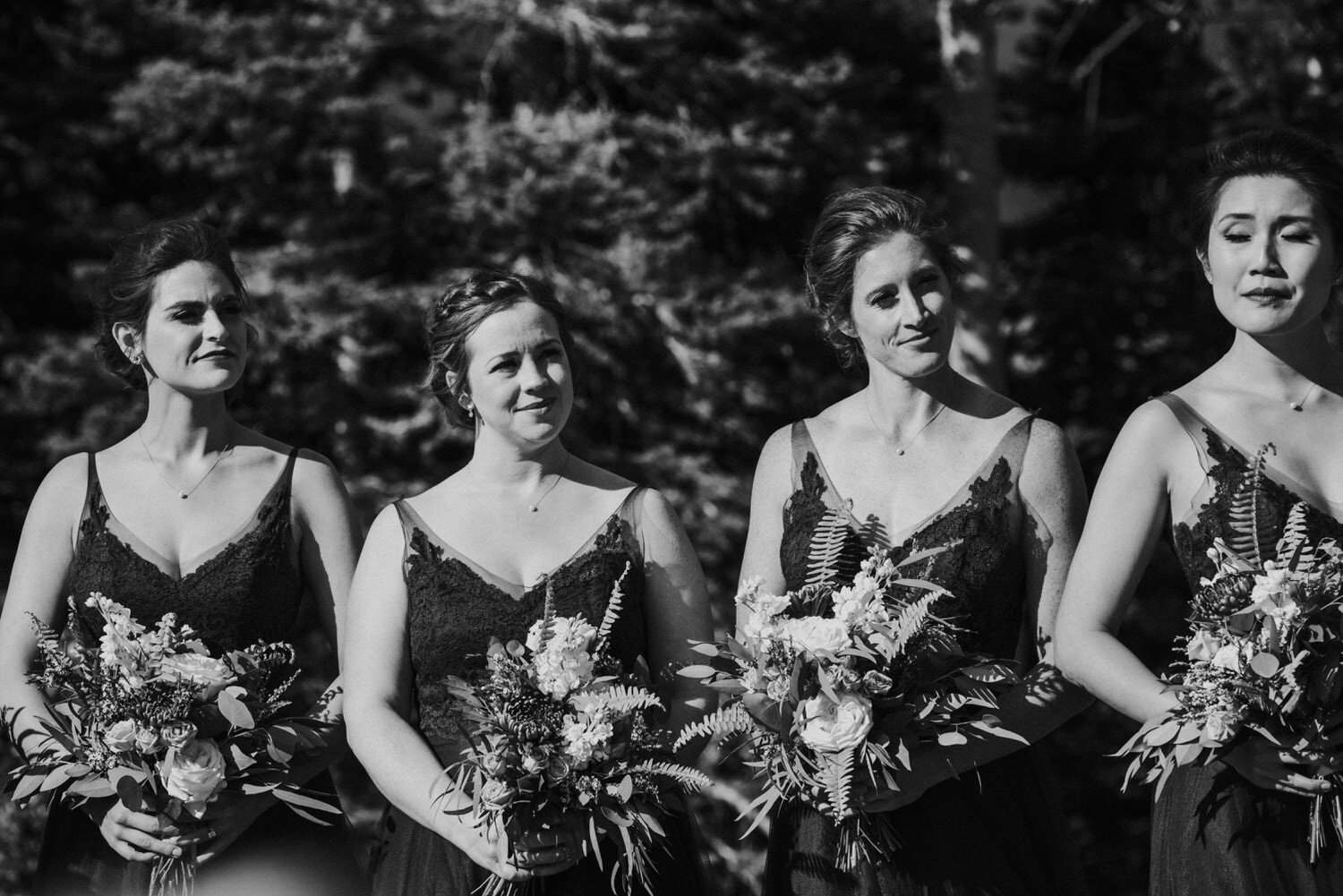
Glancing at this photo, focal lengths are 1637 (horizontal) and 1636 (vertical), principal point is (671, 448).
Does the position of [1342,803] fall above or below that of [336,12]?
below

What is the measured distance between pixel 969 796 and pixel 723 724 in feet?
2.60

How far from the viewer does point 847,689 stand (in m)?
4.00

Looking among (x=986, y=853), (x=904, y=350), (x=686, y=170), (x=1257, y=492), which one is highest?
(x=686, y=170)

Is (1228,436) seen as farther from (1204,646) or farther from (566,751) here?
(566,751)

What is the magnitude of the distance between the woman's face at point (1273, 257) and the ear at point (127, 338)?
3.29 metres

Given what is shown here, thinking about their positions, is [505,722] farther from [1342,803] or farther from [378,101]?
[378,101]

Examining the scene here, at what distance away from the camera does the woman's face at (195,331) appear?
508 centimetres

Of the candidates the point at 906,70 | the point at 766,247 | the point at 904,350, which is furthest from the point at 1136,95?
the point at 904,350

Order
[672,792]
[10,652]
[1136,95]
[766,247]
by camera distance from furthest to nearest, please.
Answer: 1. [1136,95]
2. [766,247]
3. [10,652]
4. [672,792]

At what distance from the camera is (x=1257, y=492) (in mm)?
4125

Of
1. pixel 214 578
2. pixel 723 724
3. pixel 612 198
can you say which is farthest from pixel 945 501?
pixel 612 198

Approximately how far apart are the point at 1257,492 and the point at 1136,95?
1409 cm

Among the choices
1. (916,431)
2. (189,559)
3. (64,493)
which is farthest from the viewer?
(64,493)

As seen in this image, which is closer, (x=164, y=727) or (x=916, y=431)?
(x=164, y=727)
